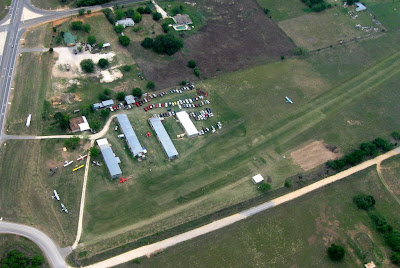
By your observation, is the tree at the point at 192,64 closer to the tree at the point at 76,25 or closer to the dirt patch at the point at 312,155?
the tree at the point at 76,25

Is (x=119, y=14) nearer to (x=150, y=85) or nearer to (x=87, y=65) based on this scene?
(x=87, y=65)

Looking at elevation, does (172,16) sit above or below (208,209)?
above

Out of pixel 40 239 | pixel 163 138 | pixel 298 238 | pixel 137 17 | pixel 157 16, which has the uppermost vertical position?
pixel 137 17

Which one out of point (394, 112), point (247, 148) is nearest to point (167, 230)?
point (247, 148)

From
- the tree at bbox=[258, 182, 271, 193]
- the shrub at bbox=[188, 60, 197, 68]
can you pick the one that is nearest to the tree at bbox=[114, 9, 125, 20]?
the shrub at bbox=[188, 60, 197, 68]

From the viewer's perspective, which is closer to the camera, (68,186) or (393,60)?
(68,186)

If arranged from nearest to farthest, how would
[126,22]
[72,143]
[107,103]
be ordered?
1. [72,143]
2. [107,103]
3. [126,22]

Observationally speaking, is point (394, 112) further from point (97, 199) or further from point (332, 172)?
point (97, 199)

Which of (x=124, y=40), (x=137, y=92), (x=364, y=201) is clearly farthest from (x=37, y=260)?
(x=124, y=40)
